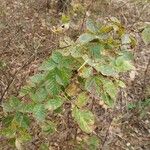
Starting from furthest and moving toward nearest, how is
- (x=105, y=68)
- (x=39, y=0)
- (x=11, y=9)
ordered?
(x=39, y=0) → (x=11, y=9) → (x=105, y=68)

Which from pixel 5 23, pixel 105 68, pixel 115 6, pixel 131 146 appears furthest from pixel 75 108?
pixel 115 6

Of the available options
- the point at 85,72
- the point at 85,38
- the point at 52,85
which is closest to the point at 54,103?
the point at 52,85

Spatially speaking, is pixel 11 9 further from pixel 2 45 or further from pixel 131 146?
pixel 131 146

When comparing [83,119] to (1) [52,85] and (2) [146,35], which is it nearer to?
(1) [52,85]

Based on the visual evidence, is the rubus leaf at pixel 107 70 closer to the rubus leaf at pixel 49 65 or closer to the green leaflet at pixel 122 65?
the green leaflet at pixel 122 65

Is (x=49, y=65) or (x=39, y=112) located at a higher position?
(x=49, y=65)

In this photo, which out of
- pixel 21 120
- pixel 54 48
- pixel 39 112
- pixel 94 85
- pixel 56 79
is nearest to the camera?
pixel 94 85

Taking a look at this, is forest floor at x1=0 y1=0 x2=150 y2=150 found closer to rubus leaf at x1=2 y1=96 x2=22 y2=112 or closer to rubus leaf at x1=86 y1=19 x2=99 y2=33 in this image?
rubus leaf at x1=2 y1=96 x2=22 y2=112
